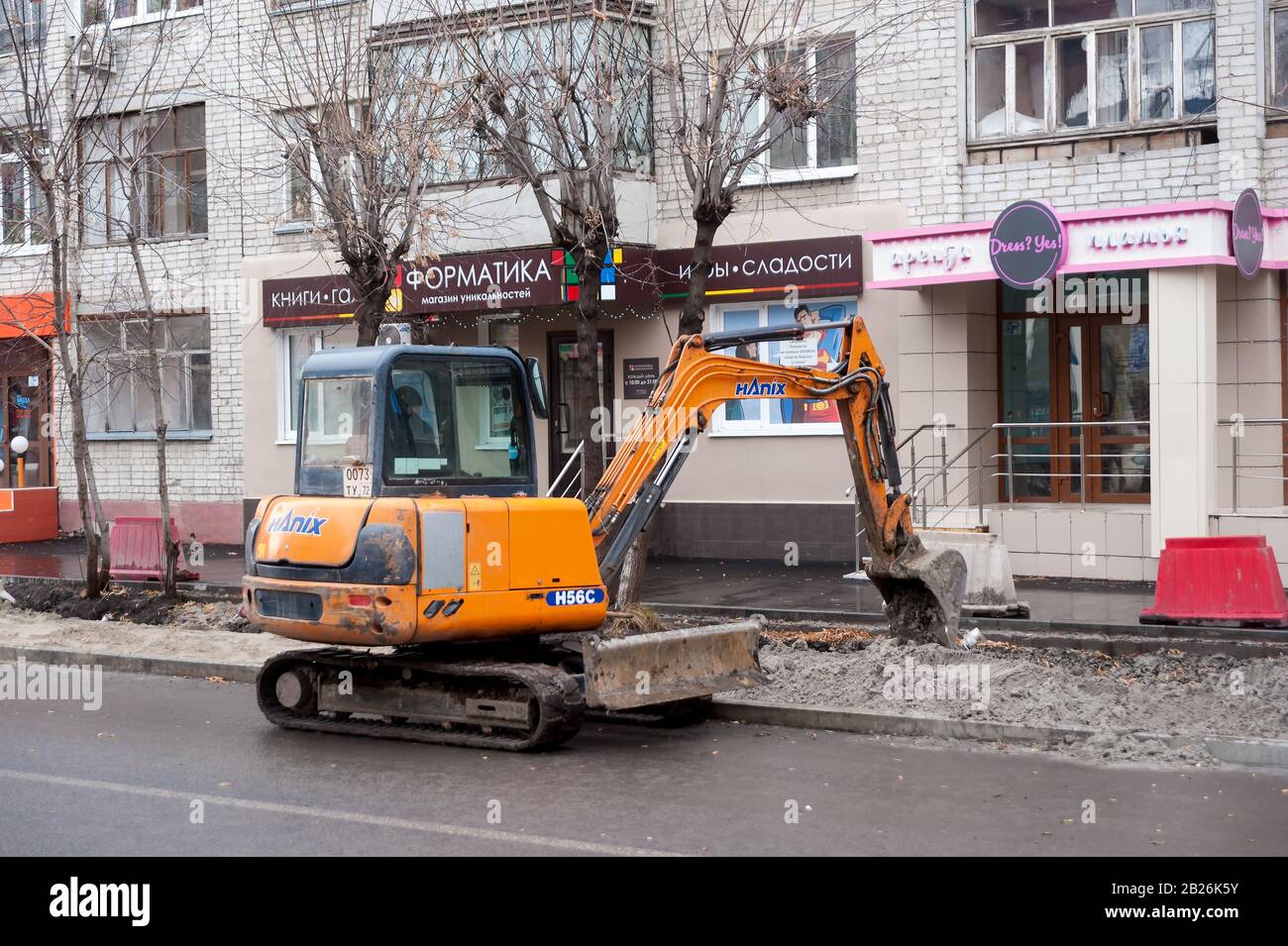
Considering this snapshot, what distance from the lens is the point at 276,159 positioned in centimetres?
2347

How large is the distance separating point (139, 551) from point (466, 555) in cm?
1056

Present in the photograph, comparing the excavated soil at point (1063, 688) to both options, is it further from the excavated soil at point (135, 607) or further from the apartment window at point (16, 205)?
the apartment window at point (16, 205)

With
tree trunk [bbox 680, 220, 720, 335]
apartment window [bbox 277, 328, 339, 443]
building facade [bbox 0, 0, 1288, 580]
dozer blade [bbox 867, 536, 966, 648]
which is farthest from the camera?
apartment window [bbox 277, 328, 339, 443]

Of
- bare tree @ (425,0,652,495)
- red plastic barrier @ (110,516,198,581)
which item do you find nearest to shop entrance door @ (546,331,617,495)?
red plastic barrier @ (110,516,198,581)

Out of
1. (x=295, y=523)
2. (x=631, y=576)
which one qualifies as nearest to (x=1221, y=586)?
(x=631, y=576)

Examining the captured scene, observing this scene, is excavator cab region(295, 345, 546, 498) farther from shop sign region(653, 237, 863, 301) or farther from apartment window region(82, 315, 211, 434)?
apartment window region(82, 315, 211, 434)

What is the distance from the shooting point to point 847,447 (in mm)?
11461

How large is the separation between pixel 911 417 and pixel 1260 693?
894 centimetres

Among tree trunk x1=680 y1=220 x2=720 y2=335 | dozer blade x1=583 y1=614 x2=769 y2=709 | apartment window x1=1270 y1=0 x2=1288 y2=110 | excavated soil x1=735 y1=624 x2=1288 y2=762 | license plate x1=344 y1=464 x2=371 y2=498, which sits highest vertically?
apartment window x1=1270 y1=0 x2=1288 y2=110

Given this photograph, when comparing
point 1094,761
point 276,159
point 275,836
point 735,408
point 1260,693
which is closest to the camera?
point 275,836

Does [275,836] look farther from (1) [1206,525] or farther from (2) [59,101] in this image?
(2) [59,101]

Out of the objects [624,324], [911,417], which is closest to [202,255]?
[624,324]

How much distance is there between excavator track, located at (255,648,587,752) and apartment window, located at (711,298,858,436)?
9754 millimetres

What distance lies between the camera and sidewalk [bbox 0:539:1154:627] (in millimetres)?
14953
